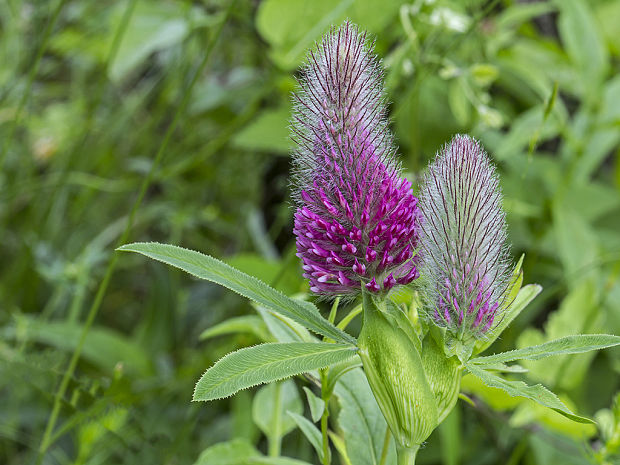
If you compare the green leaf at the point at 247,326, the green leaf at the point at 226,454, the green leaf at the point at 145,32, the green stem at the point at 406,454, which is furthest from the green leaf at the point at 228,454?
the green leaf at the point at 145,32

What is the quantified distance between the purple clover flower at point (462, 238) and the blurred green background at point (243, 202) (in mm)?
334

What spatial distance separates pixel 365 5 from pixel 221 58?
143cm

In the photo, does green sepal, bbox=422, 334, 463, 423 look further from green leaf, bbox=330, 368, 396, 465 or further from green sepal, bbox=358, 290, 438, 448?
green leaf, bbox=330, 368, 396, 465

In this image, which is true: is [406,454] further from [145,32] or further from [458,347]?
[145,32]

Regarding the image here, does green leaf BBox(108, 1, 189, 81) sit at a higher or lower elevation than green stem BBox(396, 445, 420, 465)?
higher

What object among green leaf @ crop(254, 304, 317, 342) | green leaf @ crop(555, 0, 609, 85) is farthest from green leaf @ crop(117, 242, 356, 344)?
green leaf @ crop(555, 0, 609, 85)

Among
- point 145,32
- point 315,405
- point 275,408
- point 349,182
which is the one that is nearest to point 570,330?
point 275,408

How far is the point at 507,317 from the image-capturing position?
0.47m

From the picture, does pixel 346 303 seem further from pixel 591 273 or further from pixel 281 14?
pixel 591 273

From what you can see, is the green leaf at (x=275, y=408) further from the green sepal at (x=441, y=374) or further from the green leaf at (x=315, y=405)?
the green sepal at (x=441, y=374)

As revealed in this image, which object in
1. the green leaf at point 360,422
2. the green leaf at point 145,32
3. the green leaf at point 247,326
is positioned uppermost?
the green leaf at point 145,32

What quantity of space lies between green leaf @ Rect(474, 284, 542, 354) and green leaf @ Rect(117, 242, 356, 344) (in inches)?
3.5

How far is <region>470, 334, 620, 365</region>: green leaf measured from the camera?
1.42 ft

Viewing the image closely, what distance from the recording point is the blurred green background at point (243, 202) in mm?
1048
